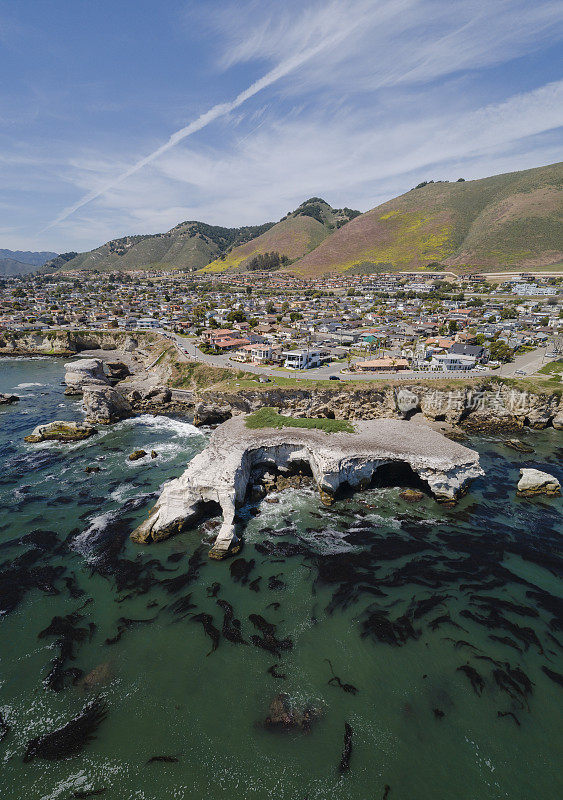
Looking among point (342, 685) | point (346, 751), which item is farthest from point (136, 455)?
point (346, 751)

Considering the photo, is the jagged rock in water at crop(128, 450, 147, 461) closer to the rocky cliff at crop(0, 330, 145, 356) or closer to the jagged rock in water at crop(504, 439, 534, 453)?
the jagged rock in water at crop(504, 439, 534, 453)

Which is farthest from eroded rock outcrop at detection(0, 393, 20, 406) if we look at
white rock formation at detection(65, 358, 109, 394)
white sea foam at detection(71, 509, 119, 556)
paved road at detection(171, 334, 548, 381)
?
white sea foam at detection(71, 509, 119, 556)

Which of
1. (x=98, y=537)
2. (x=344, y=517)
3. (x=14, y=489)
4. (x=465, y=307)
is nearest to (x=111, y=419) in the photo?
(x=14, y=489)

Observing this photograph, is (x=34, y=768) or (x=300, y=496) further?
(x=300, y=496)

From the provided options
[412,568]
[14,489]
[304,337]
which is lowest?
[412,568]

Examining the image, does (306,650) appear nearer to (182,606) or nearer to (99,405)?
(182,606)

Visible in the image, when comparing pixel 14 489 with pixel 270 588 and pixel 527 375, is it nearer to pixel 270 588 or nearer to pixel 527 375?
pixel 270 588
